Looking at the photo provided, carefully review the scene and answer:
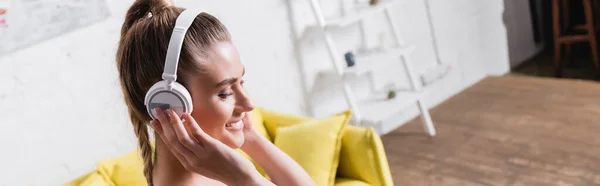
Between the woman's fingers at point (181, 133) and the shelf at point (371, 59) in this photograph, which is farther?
the shelf at point (371, 59)

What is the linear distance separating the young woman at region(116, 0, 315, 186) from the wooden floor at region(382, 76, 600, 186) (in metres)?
1.93

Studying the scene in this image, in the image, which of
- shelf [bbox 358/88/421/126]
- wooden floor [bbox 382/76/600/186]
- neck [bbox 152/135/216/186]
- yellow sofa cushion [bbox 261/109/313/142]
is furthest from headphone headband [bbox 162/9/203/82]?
shelf [bbox 358/88/421/126]

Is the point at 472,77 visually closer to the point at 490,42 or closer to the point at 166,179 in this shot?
the point at 490,42

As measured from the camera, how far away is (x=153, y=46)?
1.16 meters

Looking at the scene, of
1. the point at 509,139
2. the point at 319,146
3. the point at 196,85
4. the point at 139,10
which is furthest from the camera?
the point at 509,139

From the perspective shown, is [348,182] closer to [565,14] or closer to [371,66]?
[371,66]

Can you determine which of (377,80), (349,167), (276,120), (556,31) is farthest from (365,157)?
(556,31)

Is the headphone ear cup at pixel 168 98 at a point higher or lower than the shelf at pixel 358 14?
higher

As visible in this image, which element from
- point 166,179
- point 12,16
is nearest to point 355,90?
point 12,16

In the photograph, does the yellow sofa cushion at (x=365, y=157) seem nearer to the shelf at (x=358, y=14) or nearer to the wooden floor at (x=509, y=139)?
the wooden floor at (x=509, y=139)

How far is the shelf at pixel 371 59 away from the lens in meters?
3.26

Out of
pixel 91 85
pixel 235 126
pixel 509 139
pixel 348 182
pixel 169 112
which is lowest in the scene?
pixel 509 139

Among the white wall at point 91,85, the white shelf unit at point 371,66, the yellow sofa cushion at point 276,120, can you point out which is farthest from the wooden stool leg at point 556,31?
the yellow sofa cushion at point 276,120

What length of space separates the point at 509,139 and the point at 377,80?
2.90ft
